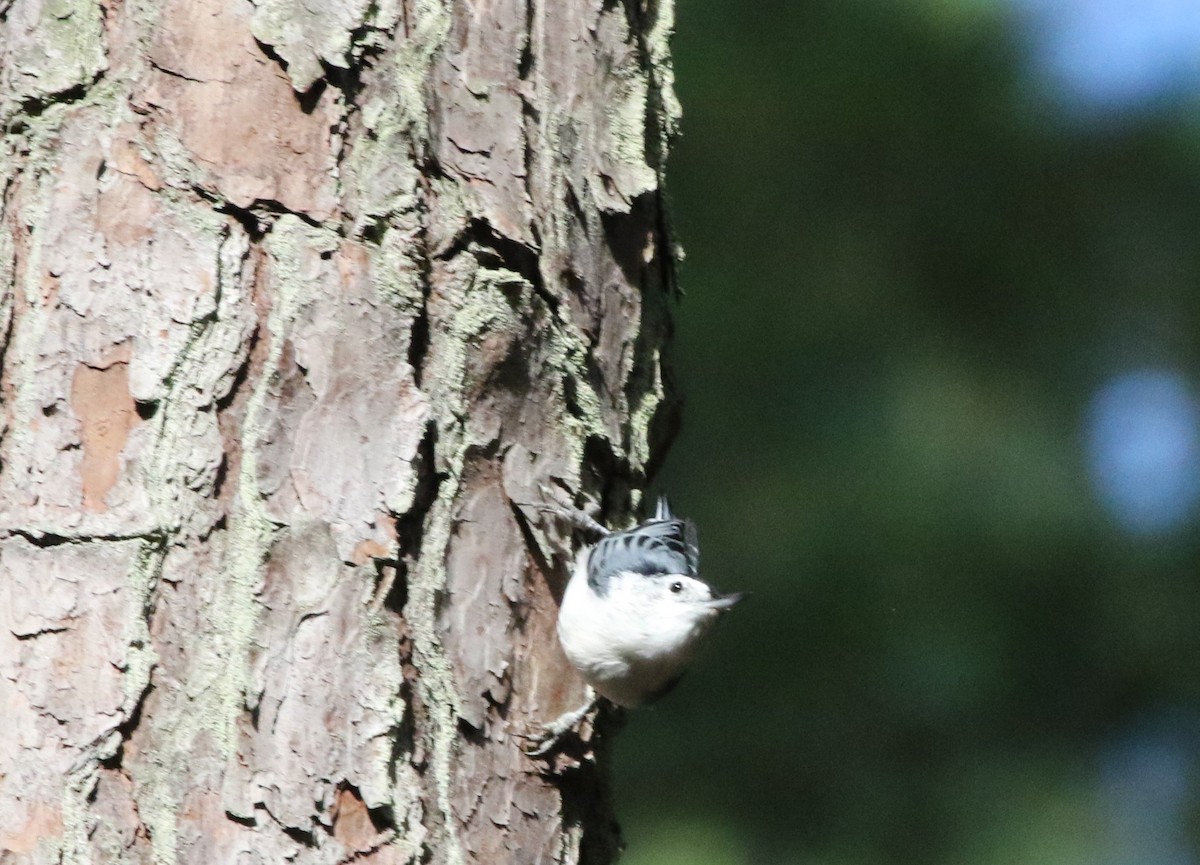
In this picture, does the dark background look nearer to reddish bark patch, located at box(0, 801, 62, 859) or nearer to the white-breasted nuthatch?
the white-breasted nuthatch

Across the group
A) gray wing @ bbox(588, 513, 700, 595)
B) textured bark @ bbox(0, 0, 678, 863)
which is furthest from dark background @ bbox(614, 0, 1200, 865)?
textured bark @ bbox(0, 0, 678, 863)

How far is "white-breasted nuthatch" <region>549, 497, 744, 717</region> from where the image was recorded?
2039mm

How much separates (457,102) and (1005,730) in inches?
124

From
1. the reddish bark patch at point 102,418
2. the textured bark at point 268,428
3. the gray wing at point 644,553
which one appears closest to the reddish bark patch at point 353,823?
the textured bark at point 268,428

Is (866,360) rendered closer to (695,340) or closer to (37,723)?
(695,340)

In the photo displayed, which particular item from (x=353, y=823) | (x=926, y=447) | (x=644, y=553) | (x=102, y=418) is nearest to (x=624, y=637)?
(x=644, y=553)

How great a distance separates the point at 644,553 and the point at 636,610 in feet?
0.40

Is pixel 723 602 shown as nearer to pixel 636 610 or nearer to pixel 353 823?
pixel 636 610

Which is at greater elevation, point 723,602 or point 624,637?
point 723,602

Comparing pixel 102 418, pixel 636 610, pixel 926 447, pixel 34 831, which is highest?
pixel 926 447

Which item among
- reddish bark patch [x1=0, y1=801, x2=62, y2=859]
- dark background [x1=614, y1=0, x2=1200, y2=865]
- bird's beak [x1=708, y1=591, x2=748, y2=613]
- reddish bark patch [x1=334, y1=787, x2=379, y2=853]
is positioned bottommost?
reddish bark patch [x1=0, y1=801, x2=62, y2=859]

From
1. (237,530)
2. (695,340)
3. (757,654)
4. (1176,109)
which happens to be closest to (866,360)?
(695,340)

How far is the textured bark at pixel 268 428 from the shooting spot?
1.56m

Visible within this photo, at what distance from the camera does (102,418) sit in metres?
1.61
